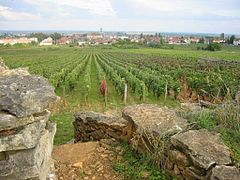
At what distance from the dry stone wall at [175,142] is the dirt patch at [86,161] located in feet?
1.90

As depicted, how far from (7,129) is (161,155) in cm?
277

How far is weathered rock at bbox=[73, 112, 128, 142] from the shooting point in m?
7.36

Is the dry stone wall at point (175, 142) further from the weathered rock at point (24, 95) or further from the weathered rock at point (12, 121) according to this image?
the weathered rock at point (12, 121)

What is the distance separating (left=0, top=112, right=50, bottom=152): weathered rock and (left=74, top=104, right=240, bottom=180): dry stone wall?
2.21 meters

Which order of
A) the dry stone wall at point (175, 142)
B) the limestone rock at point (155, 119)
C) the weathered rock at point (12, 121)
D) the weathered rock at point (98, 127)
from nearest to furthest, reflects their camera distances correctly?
the weathered rock at point (12, 121), the dry stone wall at point (175, 142), the limestone rock at point (155, 119), the weathered rock at point (98, 127)

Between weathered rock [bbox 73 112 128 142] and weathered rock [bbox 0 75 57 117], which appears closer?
weathered rock [bbox 0 75 57 117]

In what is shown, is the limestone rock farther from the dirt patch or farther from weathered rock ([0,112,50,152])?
weathered rock ([0,112,50,152])

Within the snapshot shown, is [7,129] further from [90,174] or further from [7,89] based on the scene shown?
[90,174]

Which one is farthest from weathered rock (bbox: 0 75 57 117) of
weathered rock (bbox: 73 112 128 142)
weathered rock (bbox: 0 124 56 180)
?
weathered rock (bbox: 73 112 128 142)

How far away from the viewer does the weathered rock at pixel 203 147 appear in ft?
15.7

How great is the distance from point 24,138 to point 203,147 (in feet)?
9.48

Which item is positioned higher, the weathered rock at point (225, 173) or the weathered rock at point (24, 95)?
the weathered rock at point (24, 95)

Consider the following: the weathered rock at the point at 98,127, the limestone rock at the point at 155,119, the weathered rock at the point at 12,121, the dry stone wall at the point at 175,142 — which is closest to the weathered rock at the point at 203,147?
the dry stone wall at the point at 175,142

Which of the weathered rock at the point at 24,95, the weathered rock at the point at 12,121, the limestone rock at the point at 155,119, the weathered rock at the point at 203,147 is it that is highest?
the weathered rock at the point at 24,95
